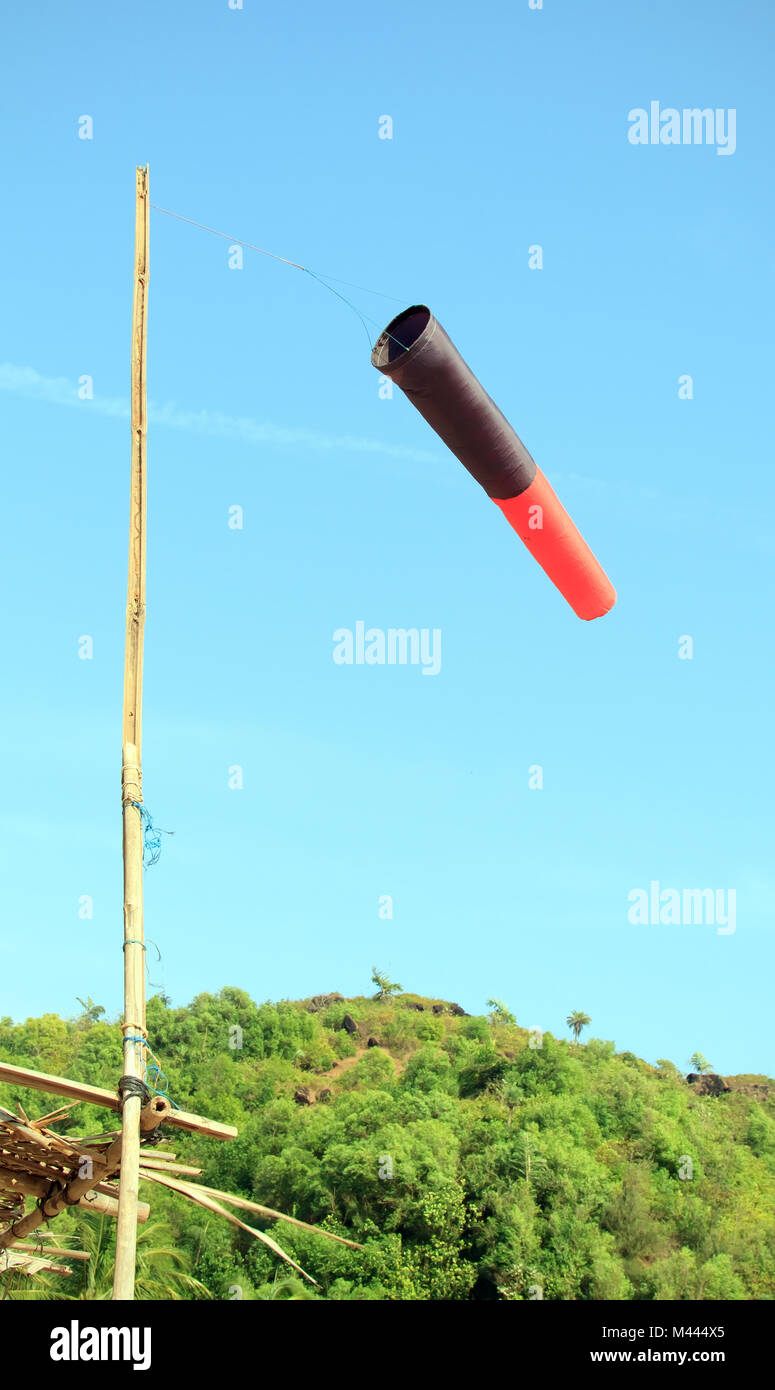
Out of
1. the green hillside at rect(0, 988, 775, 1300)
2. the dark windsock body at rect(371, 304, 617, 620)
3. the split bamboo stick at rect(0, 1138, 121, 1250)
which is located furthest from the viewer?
the green hillside at rect(0, 988, 775, 1300)

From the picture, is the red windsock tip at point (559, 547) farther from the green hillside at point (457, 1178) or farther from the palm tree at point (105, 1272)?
the green hillside at point (457, 1178)

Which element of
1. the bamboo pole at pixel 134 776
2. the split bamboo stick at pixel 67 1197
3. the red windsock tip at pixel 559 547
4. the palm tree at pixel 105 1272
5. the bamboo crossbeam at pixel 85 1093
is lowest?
the palm tree at pixel 105 1272

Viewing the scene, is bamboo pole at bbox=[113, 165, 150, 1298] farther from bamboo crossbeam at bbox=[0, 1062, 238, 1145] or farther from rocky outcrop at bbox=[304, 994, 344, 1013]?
rocky outcrop at bbox=[304, 994, 344, 1013]

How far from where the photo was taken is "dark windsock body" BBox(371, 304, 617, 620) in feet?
21.9

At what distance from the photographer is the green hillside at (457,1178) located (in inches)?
1032

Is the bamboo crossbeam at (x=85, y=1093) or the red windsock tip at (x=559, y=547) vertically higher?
the red windsock tip at (x=559, y=547)

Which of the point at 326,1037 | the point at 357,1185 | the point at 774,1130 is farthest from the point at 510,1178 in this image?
the point at 326,1037

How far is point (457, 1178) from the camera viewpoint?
28922mm

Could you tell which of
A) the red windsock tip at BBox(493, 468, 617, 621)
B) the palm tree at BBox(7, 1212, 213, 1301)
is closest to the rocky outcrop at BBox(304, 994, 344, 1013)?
the palm tree at BBox(7, 1212, 213, 1301)

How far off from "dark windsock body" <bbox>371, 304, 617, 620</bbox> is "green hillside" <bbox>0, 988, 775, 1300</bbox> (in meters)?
13.5

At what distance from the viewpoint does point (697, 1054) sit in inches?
2087

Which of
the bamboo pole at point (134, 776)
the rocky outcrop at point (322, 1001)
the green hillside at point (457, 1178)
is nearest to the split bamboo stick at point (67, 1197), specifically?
the bamboo pole at point (134, 776)

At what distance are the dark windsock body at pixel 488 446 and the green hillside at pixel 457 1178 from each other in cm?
1346
